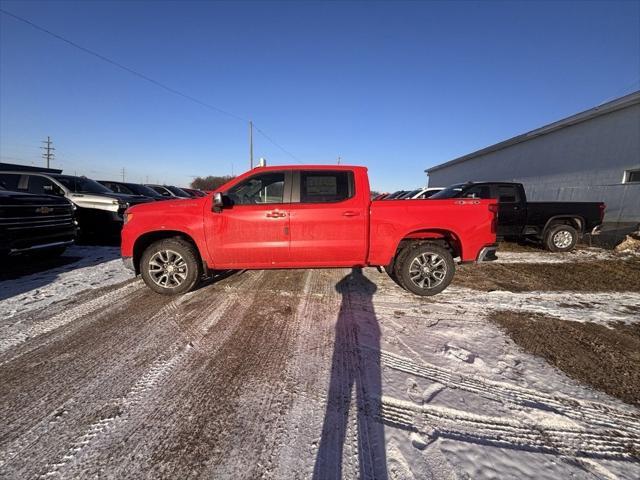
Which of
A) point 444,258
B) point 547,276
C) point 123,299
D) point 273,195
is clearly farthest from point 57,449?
point 547,276

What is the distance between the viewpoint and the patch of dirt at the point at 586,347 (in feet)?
7.70

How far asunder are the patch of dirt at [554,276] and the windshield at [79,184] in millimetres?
10452

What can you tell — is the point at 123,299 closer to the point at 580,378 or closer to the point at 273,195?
the point at 273,195

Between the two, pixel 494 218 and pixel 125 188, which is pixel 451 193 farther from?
pixel 125 188

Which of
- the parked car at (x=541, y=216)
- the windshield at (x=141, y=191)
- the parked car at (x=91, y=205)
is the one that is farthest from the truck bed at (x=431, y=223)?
the windshield at (x=141, y=191)

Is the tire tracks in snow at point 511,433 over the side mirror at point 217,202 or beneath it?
beneath

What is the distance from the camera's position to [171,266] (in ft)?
13.5

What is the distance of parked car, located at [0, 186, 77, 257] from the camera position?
185 inches

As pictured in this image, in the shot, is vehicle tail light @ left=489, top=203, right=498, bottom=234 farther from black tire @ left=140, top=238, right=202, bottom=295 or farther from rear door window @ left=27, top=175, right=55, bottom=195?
rear door window @ left=27, top=175, right=55, bottom=195

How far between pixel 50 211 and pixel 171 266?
3.74 m

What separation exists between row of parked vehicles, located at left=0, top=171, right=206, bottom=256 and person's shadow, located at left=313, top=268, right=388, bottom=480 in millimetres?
5906

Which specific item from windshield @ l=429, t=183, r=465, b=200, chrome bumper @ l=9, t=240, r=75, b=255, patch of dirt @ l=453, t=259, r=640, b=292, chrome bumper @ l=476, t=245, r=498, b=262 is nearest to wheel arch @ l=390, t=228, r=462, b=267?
chrome bumper @ l=476, t=245, r=498, b=262

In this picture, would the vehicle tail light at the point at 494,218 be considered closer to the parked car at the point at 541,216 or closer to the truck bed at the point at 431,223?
the truck bed at the point at 431,223

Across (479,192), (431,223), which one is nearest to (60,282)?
(431,223)
